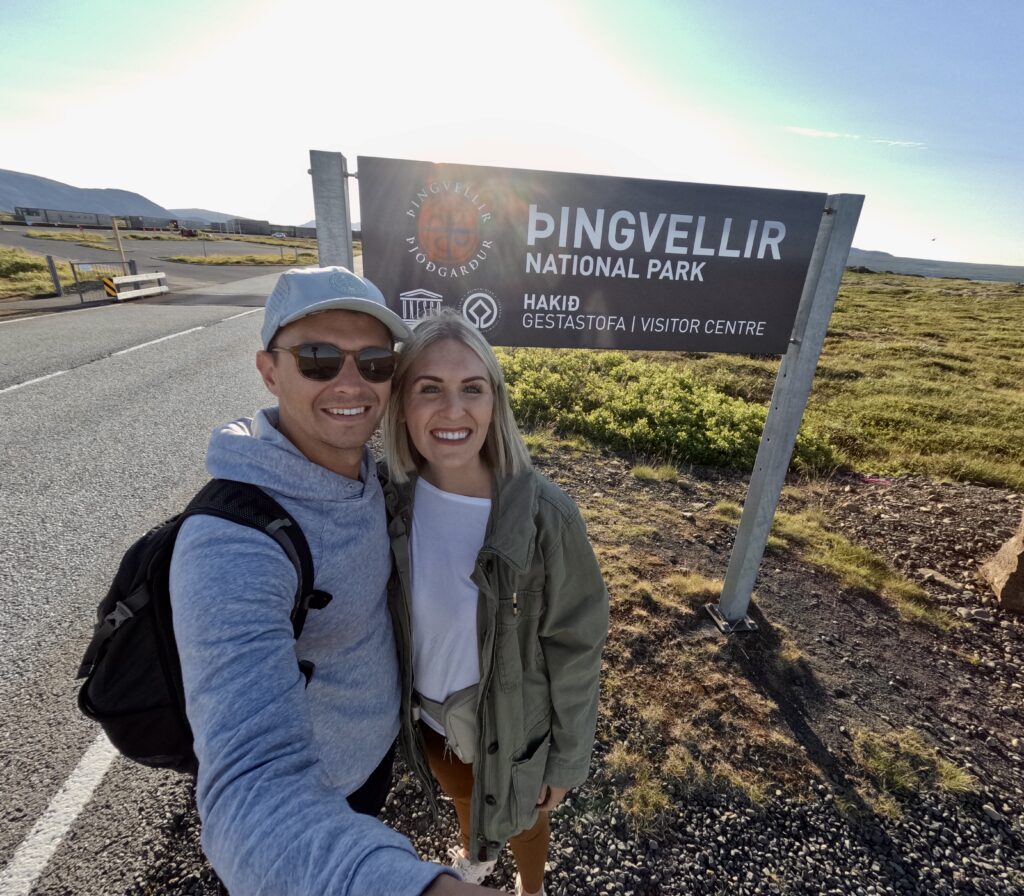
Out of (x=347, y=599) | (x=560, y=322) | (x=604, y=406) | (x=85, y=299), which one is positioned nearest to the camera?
(x=347, y=599)

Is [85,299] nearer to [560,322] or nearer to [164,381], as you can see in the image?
[164,381]

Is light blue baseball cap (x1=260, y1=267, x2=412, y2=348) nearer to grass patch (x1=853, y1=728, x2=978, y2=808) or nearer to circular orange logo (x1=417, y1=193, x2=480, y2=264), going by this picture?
circular orange logo (x1=417, y1=193, x2=480, y2=264)

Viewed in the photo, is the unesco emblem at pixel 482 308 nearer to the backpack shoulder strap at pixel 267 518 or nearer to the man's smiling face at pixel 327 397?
the man's smiling face at pixel 327 397

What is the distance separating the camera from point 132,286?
1552 centimetres

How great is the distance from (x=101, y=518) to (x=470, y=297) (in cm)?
378

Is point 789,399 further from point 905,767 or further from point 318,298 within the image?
point 318,298

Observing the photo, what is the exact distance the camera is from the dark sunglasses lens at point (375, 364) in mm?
1352

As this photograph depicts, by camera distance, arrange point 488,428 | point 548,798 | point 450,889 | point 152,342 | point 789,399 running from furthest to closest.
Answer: point 152,342 → point 789,399 → point 548,798 → point 488,428 → point 450,889

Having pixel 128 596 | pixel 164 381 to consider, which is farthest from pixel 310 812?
pixel 164 381

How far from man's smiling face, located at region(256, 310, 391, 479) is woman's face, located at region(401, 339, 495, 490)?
16 cm

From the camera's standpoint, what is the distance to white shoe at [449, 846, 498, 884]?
6.22 ft

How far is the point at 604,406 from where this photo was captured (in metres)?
7.05

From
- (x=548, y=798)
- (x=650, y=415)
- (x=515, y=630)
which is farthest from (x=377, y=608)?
(x=650, y=415)

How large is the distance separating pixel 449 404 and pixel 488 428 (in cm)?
16
